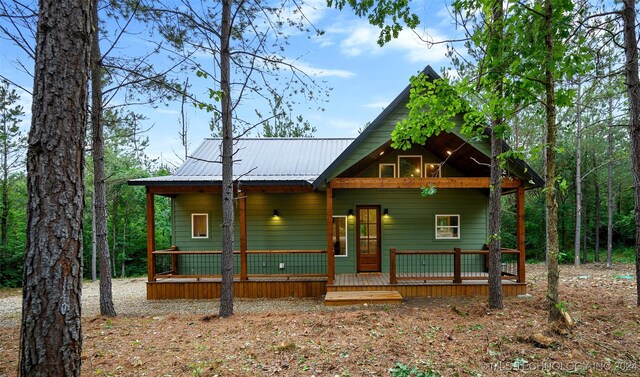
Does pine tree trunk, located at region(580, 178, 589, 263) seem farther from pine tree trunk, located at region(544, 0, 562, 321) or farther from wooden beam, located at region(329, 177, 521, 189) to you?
pine tree trunk, located at region(544, 0, 562, 321)

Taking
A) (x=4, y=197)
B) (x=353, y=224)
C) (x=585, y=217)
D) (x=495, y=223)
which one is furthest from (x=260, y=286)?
(x=585, y=217)

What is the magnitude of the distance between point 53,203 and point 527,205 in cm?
2127

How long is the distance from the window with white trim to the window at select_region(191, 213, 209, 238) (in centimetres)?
394

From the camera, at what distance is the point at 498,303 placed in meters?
6.45

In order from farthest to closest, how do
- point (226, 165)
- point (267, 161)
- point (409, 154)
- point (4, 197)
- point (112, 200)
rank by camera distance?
→ point (112, 200) → point (4, 197) → point (267, 161) → point (409, 154) → point (226, 165)

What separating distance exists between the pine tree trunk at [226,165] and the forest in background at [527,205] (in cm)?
982

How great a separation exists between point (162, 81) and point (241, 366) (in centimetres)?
526

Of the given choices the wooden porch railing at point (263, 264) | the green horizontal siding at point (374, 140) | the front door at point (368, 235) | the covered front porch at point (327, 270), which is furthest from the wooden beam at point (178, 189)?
the front door at point (368, 235)

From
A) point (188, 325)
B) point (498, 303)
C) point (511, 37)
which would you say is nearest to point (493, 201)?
point (498, 303)

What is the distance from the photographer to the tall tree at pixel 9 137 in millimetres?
12602

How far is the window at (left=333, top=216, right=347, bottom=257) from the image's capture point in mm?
10289

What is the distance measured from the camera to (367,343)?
176 inches

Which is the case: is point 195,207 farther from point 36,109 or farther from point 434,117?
point 36,109

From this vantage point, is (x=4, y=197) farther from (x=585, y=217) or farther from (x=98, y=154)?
(x=585, y=217)
